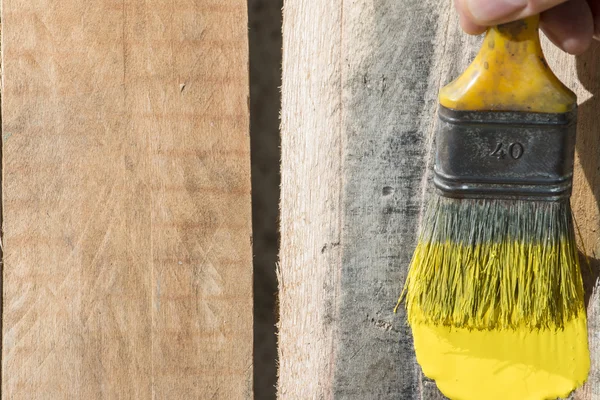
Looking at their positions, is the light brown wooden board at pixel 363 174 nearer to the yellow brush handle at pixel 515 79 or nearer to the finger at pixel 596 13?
the finger at pixel 596 13

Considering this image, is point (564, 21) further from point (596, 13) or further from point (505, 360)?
point (505, 360)

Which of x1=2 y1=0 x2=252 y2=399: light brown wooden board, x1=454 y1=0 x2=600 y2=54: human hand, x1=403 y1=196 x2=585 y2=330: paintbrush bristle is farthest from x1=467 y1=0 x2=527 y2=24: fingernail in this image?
x1=2 y1=0 x2=252 y2=399: light brown wooden board

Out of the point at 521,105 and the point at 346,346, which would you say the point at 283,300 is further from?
the point at 521,105

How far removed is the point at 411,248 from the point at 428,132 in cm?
21

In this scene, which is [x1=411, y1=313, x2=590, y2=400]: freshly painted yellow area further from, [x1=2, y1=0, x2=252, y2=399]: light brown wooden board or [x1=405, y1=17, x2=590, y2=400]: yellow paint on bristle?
[x1=2, y1=0, x2=252, y2=399]: light brown wooden board

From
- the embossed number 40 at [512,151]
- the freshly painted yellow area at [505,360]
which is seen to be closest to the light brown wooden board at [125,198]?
Answer: the freshly painted yellow area at [505,360]

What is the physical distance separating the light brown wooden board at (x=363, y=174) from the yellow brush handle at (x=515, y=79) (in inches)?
7.0

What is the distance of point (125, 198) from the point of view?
1.23 meters

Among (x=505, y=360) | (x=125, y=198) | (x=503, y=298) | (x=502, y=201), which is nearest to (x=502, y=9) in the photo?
(x=502, y=201)

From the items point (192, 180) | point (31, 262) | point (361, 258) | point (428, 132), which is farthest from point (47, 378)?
point (428, 132)

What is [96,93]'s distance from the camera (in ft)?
3.95

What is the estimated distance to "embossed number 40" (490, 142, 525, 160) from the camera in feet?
3.33

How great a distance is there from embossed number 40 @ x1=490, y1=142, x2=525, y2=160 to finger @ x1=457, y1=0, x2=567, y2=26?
0.18m

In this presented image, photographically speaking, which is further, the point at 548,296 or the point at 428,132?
the point at 428,132
